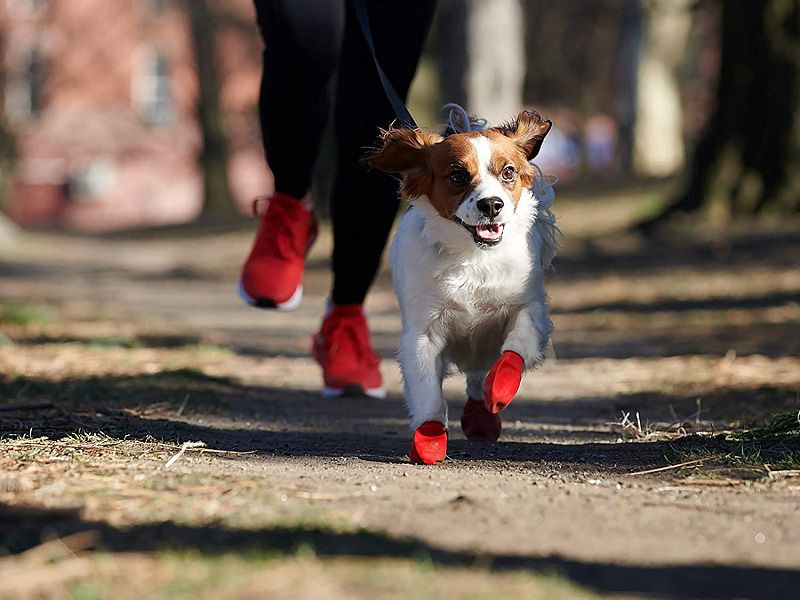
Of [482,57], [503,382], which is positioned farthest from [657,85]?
[503,382]

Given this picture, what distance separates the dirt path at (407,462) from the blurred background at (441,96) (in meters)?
3.99

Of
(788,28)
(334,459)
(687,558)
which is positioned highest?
(788,28)

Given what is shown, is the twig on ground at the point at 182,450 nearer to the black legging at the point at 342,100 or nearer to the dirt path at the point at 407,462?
the dirt path at the point at 407,462

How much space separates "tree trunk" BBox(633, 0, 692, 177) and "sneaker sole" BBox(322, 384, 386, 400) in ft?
71.2

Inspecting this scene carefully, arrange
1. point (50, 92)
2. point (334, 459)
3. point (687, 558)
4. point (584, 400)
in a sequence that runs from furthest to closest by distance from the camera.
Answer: point (50, 92) < point (584, 400) < point (334, 459) < point (687, 558)

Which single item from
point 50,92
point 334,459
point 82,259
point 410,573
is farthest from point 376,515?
point 50,92

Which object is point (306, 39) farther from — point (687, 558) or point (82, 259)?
point (82, 259)

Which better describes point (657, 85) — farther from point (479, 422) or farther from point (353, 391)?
point (479, 422)

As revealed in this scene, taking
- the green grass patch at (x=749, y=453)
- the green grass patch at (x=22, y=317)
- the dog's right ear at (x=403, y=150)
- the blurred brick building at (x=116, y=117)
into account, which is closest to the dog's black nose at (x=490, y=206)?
the dog's right ear at (x=403, y=150)

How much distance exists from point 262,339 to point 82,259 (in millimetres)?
10091

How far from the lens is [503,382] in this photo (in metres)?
3.48

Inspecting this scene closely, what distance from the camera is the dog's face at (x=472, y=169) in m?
3.55

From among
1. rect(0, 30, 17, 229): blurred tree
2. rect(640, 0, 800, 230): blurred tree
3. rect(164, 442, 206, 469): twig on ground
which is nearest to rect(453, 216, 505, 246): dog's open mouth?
rect(164, 442, 206, 469): twig on ground

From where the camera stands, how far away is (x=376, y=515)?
2.67 metres
